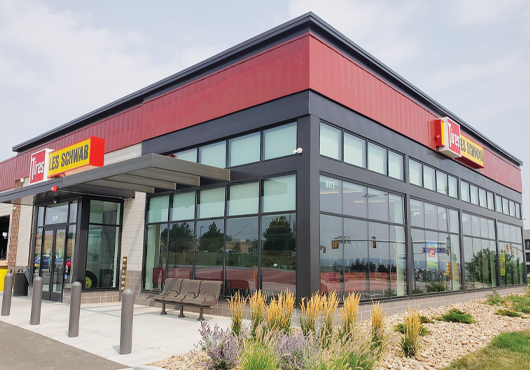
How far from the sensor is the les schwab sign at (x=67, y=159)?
16.2 metres

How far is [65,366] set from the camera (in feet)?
Answer: 22.2

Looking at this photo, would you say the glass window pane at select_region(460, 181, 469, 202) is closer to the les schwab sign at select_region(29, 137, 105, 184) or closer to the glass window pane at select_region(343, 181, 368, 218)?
the glass window pane at select_region(343, 181, 368, 218)

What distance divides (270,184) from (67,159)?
984 cm

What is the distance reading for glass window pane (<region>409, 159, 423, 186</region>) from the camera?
14.7 m

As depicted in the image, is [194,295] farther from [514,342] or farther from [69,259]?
[514,342]

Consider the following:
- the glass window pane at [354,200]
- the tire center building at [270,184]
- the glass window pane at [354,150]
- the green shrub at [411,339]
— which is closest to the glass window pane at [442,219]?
the tire center building at [270,184]

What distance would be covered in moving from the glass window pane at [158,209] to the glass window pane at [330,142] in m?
5.79

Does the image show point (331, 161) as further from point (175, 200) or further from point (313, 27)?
point (175, 200)

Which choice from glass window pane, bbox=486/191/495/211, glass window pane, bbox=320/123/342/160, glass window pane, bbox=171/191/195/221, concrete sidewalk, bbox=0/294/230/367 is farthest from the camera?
glass window pane, bbox=486/191/495/211

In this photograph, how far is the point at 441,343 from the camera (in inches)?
335

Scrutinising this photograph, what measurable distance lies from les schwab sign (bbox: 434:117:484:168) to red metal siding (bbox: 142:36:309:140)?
7787 millimetres

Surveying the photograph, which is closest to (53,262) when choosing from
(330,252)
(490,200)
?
(330,252)

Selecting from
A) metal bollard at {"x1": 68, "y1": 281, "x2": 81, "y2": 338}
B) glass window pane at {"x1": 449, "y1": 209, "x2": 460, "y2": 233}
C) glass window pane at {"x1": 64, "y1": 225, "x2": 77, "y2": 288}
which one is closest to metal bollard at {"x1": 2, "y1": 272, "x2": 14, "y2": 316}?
glass window pane at {"x1": 64, "y1": 225, "x2": 77, "y2": 288}

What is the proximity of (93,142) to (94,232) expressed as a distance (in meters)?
3.32
